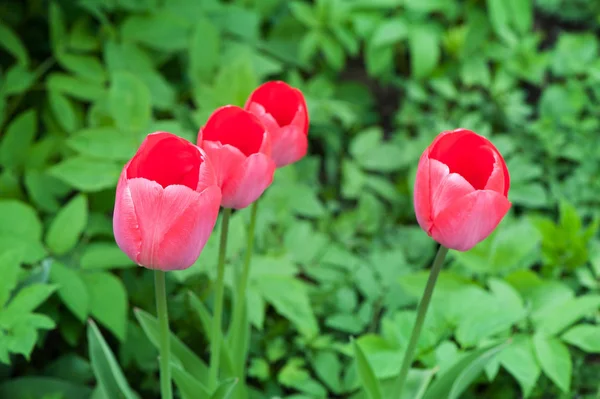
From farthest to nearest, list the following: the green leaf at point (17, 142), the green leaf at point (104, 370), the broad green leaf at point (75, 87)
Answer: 1. the broad green leaf at point (75, 87)
2. the green leaf at point (17, 142)
3. the green leaf at point (104, 370)

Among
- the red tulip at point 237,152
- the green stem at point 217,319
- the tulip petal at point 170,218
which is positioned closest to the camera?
the tulip petal at point 170,218

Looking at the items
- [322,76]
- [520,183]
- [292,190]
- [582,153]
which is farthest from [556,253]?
[322,76]

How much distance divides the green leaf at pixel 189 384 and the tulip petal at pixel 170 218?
0.99 ft

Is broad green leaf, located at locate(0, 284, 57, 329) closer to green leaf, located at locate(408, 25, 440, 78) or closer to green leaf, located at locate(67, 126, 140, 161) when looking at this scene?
green leaf, located at locate(67, 126, 140, 161)

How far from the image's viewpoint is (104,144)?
1458 millimetres

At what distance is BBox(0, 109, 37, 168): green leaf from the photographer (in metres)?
1.56

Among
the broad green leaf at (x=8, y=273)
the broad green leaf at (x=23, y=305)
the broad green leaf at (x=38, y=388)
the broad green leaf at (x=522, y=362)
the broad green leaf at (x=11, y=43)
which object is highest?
the broad green leaf at (x=11, y=43)

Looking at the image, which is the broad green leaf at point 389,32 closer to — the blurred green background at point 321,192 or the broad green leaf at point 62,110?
the blurred green background at point 321,192

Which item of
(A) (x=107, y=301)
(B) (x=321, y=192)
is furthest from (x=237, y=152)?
(B) (x=321, y=192)

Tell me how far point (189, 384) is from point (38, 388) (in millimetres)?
490

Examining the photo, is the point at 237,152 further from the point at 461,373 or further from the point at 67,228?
the point at 67,228

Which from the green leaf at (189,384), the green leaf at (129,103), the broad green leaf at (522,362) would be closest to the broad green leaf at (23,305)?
the green leaf at (189,384)

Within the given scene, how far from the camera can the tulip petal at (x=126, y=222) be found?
2.47 ft

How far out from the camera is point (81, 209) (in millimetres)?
1374
